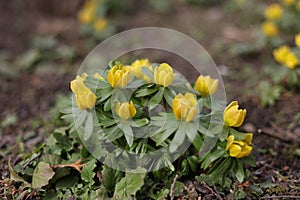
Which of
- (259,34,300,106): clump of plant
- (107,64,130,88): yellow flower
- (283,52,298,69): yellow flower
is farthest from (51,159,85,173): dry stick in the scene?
(283,52,298,69): yellow flower

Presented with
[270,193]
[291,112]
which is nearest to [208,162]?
[270,193]

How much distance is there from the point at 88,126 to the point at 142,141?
0.28 m

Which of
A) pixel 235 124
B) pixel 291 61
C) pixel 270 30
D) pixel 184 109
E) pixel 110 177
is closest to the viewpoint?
pixel 184 109

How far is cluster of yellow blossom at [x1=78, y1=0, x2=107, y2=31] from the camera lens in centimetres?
407

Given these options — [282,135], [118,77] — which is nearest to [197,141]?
[118,77]

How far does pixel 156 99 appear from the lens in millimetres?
2072

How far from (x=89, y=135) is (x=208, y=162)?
0.61 m

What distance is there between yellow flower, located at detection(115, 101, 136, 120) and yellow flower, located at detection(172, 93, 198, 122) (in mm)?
207

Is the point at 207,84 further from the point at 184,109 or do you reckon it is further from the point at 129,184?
the point at 129,184

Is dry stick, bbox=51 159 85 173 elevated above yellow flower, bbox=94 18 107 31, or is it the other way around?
yellow flower, bbox=94 18 107 31

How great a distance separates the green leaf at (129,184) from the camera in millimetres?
2069

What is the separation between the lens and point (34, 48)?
402 cm

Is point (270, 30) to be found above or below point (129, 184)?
above

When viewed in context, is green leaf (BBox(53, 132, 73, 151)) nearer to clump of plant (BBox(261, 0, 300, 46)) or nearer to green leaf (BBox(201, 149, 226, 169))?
green leaf (BBox(201, 149, 226, 169))
